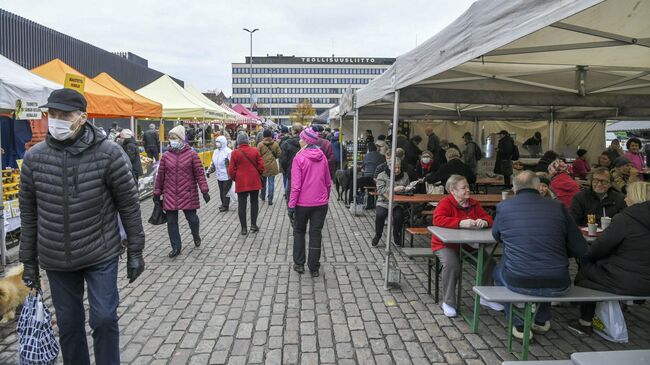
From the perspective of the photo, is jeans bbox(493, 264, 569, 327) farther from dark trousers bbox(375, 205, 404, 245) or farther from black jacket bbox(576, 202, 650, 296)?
dark trousers bbox(375, 205, 404, 245)

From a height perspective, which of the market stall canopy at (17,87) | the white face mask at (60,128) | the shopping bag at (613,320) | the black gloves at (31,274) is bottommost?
the shopping bag at (613,320)

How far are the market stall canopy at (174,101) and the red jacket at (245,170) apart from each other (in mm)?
7787

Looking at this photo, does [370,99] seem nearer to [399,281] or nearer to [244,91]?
[399,281]

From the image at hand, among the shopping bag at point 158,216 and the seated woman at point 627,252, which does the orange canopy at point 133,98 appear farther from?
the seated woman at point 627,252

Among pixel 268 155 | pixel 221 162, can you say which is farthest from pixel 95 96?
pixel 268 155

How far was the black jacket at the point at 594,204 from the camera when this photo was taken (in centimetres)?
525

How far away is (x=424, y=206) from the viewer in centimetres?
846

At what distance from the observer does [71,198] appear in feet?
9.40

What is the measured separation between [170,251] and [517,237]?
16.7ft

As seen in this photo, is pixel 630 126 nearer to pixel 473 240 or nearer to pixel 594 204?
pixel 594 204

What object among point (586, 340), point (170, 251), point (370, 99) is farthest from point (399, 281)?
point (170, 251)

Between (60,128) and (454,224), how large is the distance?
353 centimetres

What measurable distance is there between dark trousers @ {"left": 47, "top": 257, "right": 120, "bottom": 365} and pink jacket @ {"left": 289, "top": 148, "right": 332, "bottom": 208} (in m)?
2.91

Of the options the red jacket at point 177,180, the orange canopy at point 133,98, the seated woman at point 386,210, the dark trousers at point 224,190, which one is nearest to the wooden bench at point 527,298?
the seated woman at point 386,210
